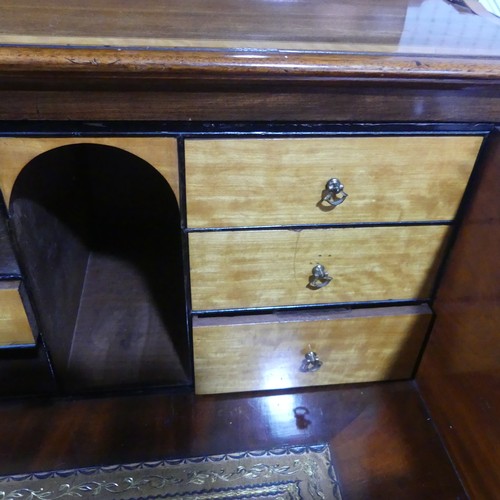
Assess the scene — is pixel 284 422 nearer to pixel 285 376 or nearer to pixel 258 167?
pixel 285 376

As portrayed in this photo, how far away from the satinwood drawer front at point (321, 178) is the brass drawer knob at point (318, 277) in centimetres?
9

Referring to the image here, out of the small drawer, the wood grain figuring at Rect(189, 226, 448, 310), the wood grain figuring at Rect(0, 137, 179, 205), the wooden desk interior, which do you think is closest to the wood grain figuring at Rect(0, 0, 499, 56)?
the wooden desk interior

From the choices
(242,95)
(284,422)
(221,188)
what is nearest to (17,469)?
(284,422)

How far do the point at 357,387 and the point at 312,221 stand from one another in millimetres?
457

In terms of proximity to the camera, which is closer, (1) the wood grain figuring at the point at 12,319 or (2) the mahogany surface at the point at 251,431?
(1) the wood grain figuring at the point at 12,319

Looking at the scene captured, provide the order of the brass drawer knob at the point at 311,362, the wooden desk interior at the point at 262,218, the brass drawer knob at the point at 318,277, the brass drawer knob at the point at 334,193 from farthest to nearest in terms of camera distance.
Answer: the brass drawer knob at the point at 311,362, the brass drawer knob at the point at 318,277, the brass drawer knob at the point at 334,193, the wooden desk interior at the point at 262,218

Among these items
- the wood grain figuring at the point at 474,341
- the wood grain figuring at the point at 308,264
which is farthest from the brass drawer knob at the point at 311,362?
the wood grain figuring at the point at 474,341

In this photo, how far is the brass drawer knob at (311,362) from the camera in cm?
98

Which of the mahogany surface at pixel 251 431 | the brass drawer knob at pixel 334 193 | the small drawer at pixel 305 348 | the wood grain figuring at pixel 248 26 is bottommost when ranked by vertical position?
the mahogany surface at pixel 251 431

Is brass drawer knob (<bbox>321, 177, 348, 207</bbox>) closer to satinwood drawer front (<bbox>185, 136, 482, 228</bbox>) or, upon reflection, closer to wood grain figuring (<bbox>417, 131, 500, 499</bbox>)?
satinwood drawer front (<bbox>185, 136, 482, 228</bbox>)

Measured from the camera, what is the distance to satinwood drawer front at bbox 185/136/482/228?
0.72m

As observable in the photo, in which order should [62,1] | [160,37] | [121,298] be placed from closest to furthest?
1. [160,37]
2. [62,1]
3. [121,298]

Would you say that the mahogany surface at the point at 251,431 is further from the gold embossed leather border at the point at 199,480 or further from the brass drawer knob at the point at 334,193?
the brass drawer knob at the point at 334,193

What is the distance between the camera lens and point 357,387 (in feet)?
3.53
